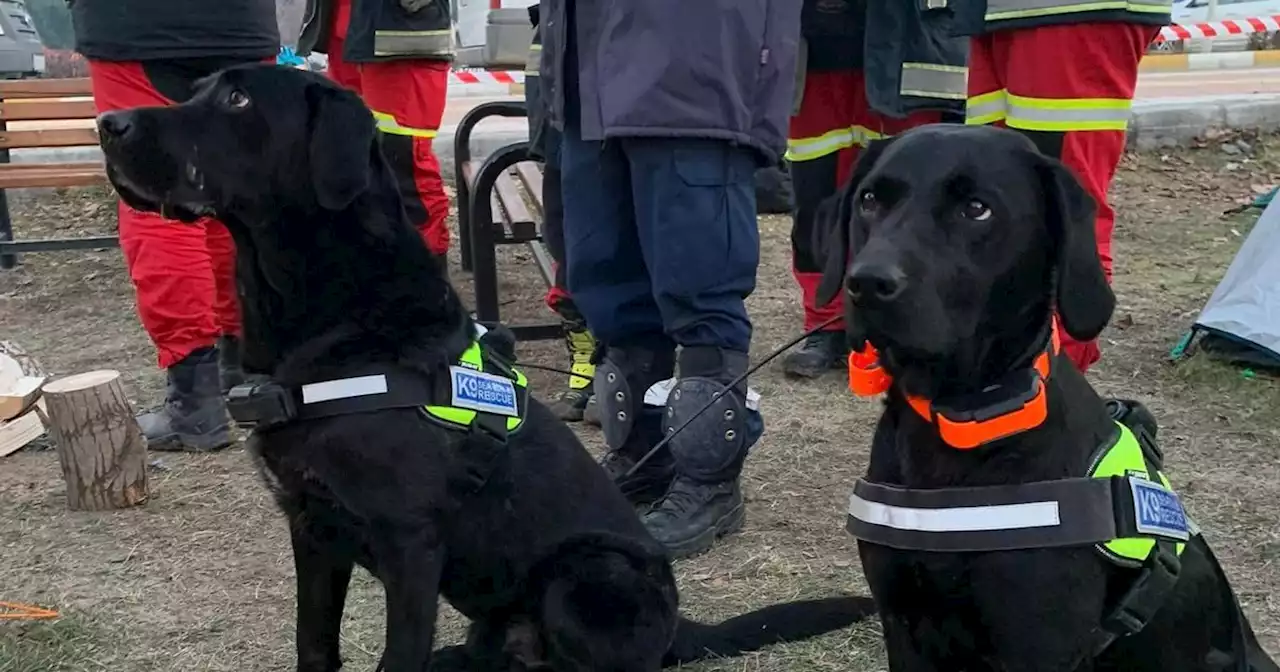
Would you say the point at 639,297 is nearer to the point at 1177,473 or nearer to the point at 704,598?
the point at 704,598

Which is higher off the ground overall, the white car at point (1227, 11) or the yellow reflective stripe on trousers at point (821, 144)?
the white car at point (1227, 11)

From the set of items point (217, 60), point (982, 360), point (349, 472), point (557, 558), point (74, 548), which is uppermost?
point (217, 60)

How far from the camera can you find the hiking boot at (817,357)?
16.2 feet

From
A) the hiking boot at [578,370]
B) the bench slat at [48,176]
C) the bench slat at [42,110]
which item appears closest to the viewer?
the hiking boot at [578,370]

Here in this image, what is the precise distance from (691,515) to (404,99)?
7.43 ft

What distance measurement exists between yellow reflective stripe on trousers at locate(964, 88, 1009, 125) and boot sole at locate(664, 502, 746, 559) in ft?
4.13

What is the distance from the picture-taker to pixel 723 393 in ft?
10.1

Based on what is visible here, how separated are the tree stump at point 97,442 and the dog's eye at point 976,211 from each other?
8.82 feet

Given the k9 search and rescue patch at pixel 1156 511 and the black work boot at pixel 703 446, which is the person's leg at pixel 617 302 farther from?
the k9 search and rescue patch at pixel 1156 511

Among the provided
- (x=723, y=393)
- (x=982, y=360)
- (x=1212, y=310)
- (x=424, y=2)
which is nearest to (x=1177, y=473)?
(x=1212, y=310)

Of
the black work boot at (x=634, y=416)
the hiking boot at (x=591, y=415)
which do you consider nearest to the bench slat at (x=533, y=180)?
the hiking boot at (x=591, y=415)

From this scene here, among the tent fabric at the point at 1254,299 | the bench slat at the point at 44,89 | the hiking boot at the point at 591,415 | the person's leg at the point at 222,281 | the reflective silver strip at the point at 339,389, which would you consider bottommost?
the hiking boot at the point at 591,415

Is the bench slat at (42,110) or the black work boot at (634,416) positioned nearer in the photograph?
the black work boot at (634,416)

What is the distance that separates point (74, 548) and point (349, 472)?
63.4 inches
